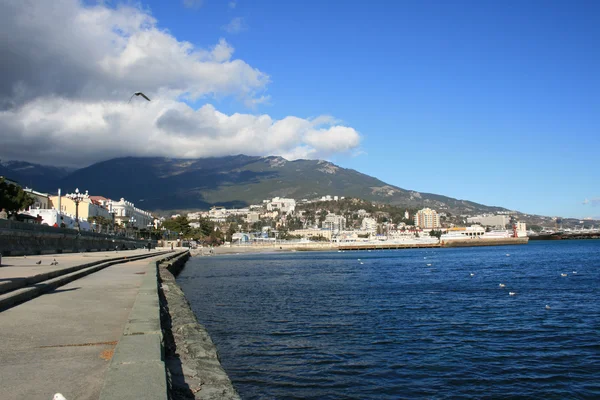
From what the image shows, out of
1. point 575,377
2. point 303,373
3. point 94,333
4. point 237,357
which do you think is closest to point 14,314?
point 94,333

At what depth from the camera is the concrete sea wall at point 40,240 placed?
3005 cm

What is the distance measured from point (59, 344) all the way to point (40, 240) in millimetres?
32588

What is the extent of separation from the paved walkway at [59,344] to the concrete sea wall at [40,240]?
20565mm

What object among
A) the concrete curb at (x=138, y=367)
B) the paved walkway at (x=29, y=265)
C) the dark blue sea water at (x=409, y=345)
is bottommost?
the dark blue sea water at (x=409, y=345)

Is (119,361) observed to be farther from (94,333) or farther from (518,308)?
(518,308)

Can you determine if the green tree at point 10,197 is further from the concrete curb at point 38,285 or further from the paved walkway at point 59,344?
the paved walkway at point 59,344

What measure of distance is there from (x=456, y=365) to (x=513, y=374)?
1.24 meters

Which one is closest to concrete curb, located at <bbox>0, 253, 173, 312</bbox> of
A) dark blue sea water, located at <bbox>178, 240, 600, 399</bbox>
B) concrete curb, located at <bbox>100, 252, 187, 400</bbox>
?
concrete curb, located at <bbox>100, 252, 187, 400</bbox>

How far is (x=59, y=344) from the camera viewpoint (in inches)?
285

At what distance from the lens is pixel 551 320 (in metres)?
17.7

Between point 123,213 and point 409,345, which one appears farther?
point 123,213

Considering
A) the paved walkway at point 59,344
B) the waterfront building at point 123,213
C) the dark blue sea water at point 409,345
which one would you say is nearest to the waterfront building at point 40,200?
the waterfront building at point 123,213

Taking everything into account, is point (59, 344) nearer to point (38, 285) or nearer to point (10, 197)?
point (38, 285)

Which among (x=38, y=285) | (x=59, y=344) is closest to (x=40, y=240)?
(x=38, y=285)
